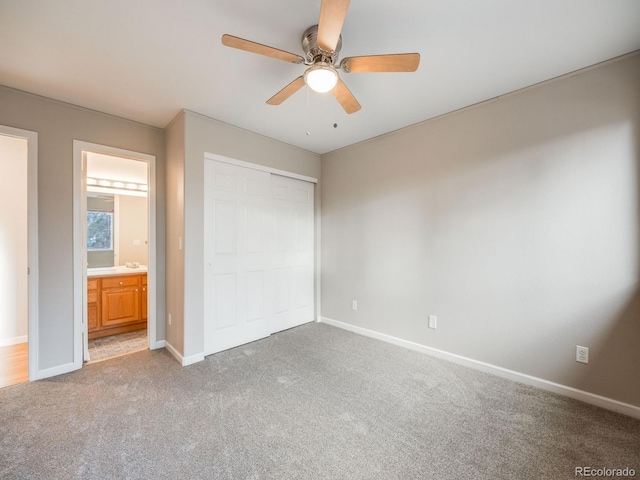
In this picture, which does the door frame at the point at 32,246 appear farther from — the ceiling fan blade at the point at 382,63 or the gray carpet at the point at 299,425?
the ceiling fan blade at the point at 382,63

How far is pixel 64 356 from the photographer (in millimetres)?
2541

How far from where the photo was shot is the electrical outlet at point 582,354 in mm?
2074

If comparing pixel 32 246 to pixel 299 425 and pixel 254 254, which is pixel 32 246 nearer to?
pixel 254 254

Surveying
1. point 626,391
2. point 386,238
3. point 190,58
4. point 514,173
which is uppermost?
point 190,58

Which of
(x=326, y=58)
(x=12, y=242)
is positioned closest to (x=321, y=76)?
(x=326, y=58)

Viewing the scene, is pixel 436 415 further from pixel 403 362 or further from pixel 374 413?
pixel 403 362

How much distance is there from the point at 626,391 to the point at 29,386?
4.76 metres

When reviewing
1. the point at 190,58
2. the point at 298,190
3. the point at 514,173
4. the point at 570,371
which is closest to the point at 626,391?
the point at 570,371

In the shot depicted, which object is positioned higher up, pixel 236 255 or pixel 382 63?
pixel 382 63

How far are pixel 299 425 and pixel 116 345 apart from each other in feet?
9.07

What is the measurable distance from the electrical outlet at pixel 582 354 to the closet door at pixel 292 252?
2.97m

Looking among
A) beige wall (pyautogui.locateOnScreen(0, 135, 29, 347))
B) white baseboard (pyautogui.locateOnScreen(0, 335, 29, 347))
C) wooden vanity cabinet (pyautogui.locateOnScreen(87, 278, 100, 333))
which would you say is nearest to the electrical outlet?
wooden vanity cabinet (pyautogui.locateOnScreen(87, 278, 100, 333))

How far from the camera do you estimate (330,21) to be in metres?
1.26

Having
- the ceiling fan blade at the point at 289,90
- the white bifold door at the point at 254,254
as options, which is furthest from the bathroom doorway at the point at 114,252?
the ceiling fan blade at the point at 289,90
